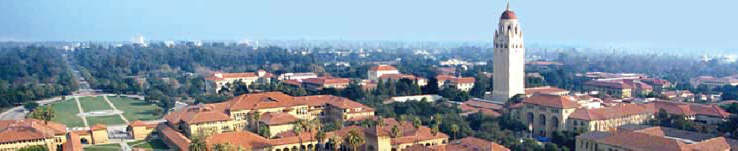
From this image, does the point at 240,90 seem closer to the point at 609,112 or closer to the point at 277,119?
the point at 277,119

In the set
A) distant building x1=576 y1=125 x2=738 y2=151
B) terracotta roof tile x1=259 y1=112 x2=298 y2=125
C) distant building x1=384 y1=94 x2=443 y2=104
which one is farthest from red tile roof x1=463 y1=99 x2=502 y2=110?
terracotta roof tile x1=259 y1=112 x2=298 y2=125

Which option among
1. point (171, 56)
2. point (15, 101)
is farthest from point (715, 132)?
point (171, 56)

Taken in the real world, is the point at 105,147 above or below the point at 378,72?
below

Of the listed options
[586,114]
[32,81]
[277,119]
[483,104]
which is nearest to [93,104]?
[32,81]

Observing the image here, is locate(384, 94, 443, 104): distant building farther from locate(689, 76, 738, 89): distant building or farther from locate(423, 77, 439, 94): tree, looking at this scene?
locate(689, 76, 738, 89): distant building

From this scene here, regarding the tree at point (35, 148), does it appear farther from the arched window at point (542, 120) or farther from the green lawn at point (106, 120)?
the arched window at point (542, 120)
